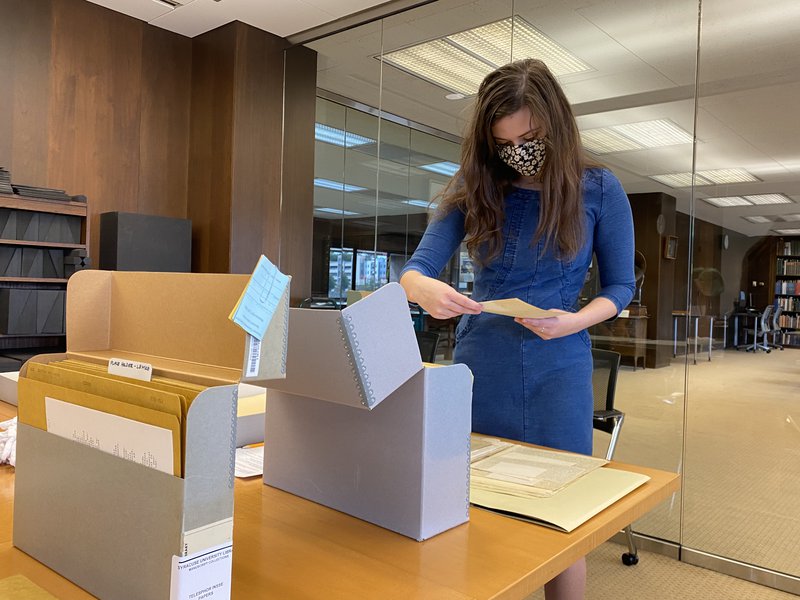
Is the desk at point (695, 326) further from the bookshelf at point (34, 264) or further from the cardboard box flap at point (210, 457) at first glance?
the bookshelf at point (34, 264)

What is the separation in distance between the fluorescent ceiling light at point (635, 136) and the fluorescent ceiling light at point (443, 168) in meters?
0.84

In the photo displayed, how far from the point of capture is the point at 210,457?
61cm

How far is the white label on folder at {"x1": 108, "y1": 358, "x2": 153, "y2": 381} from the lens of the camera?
29.2 inches

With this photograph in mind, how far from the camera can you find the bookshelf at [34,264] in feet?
12.2

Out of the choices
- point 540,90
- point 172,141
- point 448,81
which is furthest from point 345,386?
point 172,141

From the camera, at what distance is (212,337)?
783 mm

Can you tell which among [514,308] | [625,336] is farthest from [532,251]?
[625,336]

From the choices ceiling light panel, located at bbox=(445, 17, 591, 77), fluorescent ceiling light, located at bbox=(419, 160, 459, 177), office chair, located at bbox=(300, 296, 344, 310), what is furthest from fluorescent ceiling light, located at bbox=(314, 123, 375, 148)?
office chair, located at bbox=(300, 296, 344, 310)

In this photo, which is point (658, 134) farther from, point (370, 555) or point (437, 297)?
point (370, 555)

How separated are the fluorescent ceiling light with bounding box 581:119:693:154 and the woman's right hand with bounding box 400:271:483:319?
2.15 metres

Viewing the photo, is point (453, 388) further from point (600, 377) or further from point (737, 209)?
point (737, 209)

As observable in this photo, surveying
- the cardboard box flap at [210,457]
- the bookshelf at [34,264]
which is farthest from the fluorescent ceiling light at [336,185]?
the cardboard box flap at [210,457]

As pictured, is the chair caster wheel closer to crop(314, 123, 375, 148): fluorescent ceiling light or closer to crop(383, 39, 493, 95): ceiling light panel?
crop(383, 39, 493, 95): ceiling light panel

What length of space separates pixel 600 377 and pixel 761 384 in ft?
2.47
